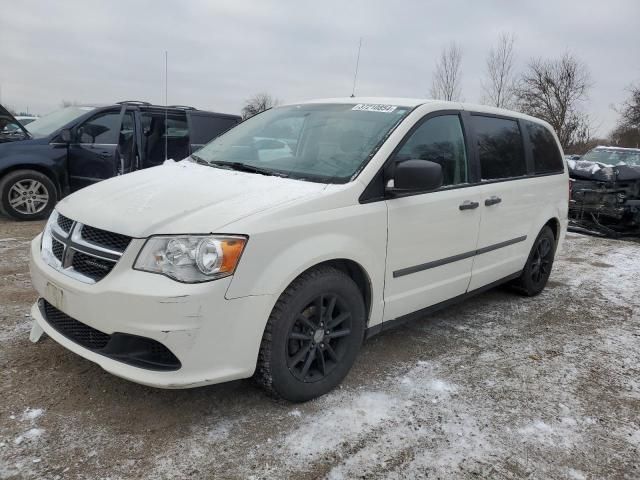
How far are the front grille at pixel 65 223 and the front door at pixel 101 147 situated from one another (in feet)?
15.5

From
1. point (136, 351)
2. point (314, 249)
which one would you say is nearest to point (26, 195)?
point (136, 351)

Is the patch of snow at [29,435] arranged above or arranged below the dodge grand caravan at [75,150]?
below

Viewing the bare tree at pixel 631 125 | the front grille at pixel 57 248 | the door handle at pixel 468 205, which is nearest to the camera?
the front grille at pixel 57 248

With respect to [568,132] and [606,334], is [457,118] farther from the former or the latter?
[568,132]

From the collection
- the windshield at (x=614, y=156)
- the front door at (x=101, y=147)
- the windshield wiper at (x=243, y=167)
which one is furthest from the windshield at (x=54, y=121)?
the windshield at (x=614, y=156)

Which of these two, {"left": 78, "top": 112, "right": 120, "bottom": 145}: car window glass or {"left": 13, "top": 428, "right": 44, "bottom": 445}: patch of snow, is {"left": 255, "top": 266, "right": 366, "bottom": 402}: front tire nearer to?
{"left": 13, "top": 428, "right": 44, "bottom": 445}: patch of snow

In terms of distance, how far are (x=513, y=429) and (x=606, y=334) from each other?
204cm

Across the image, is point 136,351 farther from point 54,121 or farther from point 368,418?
point 54,121

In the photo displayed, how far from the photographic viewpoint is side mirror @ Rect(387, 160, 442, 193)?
117 inches

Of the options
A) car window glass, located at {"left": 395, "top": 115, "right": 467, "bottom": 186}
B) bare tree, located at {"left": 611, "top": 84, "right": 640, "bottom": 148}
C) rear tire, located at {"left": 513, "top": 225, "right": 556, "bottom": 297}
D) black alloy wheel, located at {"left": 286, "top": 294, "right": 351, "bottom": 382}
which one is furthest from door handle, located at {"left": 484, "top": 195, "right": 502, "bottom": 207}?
bare tree, located at {"left": 611, "top": 84, "right": 640, "bottom": 148}

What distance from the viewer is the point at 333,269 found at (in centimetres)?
288

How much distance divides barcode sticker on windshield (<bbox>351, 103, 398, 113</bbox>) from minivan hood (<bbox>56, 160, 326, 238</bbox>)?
34.9 inches

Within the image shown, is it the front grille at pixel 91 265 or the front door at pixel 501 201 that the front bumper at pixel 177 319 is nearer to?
the front grille at pixel 91 265

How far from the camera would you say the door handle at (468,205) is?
3.63 m
